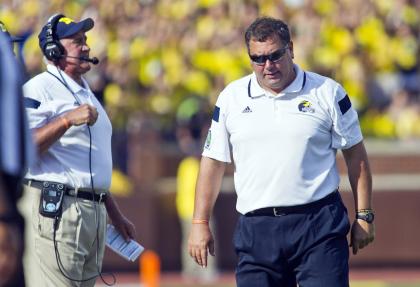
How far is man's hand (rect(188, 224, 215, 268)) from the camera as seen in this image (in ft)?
23.1

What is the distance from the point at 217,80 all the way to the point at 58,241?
11.0m

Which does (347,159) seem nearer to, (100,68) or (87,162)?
(87,162)

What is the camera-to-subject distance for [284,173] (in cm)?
694

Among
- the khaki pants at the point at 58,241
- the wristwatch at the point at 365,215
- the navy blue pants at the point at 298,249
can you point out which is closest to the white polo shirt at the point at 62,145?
the khaki pants at the point at 58,241

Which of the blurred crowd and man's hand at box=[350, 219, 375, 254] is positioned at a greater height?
the blurred crowd

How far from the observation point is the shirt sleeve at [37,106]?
23.0 ft

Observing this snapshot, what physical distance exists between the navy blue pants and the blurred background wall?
10612 millimetres

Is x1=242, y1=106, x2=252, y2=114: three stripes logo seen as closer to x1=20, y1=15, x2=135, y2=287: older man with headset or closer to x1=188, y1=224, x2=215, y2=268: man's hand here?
x1=188, y1=224, x2=215, y2=268: man's hand

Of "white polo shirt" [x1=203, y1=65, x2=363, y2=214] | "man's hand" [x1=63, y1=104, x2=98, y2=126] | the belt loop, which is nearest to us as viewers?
"man's hand" [x1=63, y1=104, x2=98, y2=126]

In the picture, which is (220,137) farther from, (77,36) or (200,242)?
(77,36)

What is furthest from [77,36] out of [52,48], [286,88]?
[286,88]

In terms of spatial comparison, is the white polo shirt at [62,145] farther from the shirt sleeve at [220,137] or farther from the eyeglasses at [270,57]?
the eyeglasses at [270,57]

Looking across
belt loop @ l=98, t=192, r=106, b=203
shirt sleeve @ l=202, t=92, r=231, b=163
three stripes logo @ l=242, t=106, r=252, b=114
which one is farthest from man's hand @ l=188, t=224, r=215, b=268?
three stripes logo @ l=242, t=106, r=252, b=114

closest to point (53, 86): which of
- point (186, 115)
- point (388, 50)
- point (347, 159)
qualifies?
point (347, 159)
